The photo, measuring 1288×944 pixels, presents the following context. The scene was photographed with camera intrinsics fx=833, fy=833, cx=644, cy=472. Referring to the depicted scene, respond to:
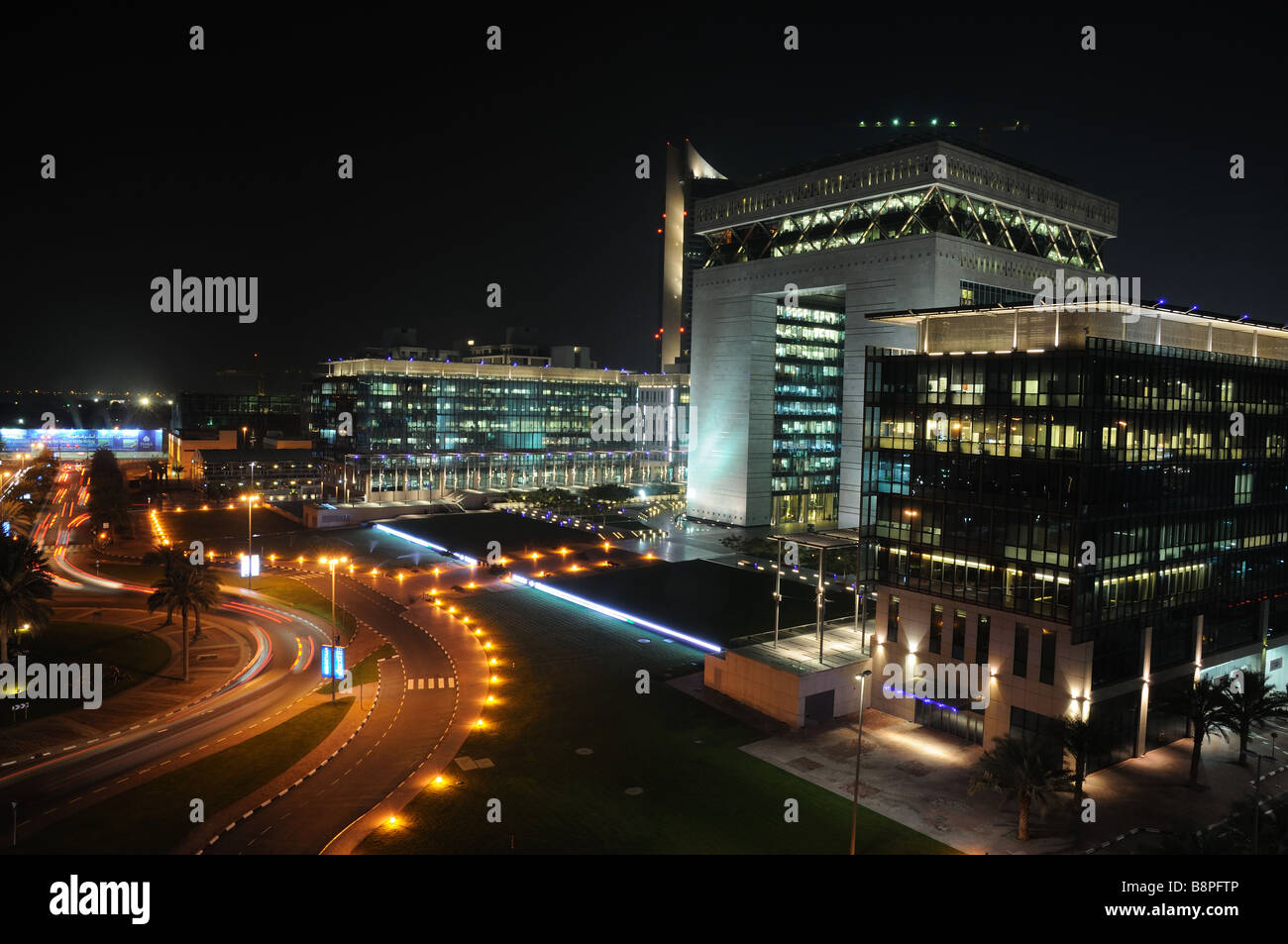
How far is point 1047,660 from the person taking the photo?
38.5m

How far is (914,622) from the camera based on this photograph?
4391 centimetres

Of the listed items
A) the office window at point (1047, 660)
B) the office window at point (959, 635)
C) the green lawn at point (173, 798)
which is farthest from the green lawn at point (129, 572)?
the office window at point (1047, 660)

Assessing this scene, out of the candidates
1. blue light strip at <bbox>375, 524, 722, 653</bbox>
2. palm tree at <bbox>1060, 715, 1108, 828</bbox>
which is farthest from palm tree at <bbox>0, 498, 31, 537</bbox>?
palm tree at <bbox>1060, 715, 1108, 828</bbox>

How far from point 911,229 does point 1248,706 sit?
52474 mm

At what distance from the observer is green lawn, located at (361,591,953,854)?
30578 millimetres

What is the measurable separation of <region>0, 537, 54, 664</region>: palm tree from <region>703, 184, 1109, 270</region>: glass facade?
233 ft

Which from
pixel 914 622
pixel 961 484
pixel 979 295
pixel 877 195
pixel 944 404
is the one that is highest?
pixel 877 195

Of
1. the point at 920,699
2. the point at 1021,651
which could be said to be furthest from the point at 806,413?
the point at 1021,651

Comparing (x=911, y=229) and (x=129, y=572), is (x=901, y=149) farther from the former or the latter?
(x=129, y=572)

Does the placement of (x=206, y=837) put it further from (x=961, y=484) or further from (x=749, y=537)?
(x=749, y=537)

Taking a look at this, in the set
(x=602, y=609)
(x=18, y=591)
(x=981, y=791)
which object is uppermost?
(x=18, y=591)

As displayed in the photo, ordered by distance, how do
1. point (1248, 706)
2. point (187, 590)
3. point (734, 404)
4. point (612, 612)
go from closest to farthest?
1. point (1248, 706)
2. point (187, 590)
3. point (612, 612)
4. point (734, 404)
